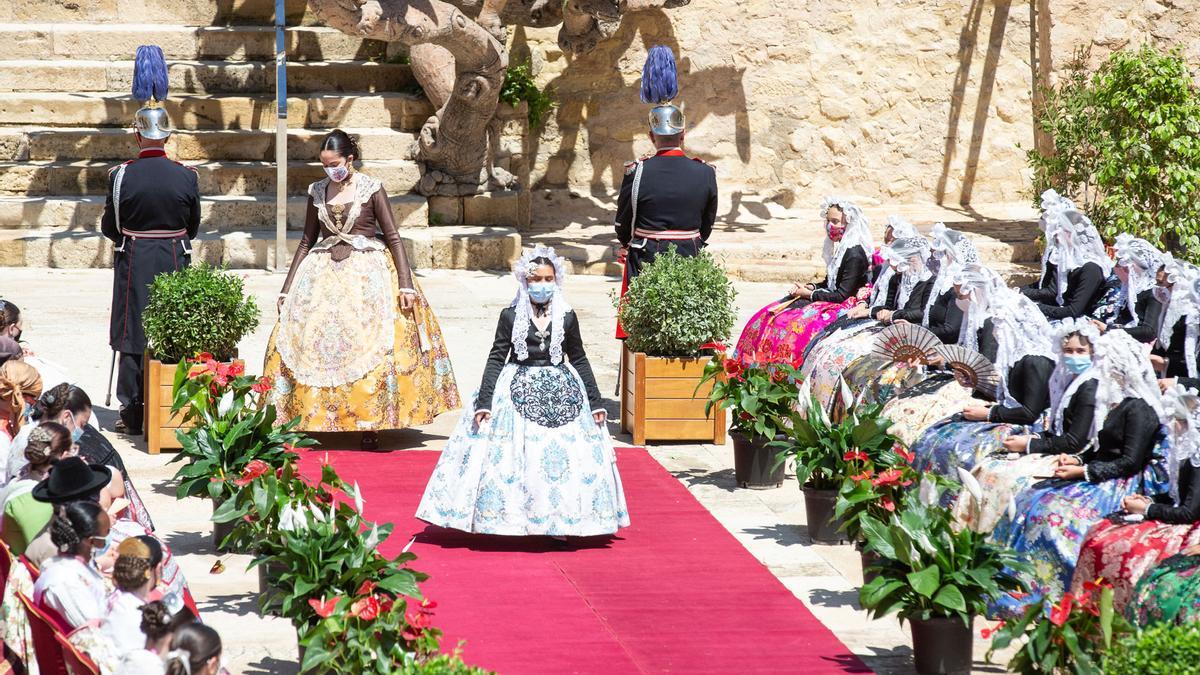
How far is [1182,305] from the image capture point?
9.08m

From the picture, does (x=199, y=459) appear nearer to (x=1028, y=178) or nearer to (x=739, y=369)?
(x=739, y=369)

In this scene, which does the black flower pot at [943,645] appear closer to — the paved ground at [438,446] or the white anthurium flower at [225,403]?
the paved ground at [438,446]

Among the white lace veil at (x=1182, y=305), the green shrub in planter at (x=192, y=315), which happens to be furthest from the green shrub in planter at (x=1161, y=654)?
the green shrub in planter at (x=192, y=315)

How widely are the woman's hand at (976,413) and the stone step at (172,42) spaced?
11914 mm

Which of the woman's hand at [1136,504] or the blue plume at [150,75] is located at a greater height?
the blue plume at [150,75]

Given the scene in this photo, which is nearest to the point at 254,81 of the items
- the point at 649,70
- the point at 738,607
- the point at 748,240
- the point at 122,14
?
the point at 122,14

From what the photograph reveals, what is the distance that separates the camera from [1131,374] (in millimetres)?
6660

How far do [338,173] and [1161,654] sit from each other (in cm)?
584

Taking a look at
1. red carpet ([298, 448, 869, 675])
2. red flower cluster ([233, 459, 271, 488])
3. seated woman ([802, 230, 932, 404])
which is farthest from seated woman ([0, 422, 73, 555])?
seated woman ([802, 230, 932, 404])

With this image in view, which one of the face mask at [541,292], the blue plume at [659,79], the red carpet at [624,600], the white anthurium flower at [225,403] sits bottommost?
the red carpet at [624,600]

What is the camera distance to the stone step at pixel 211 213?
16.1m

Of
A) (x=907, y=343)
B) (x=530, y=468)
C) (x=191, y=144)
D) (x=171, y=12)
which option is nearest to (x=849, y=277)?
(x=907, y=343)

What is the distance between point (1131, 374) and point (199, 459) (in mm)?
4150

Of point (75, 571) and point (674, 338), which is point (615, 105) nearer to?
point (674, 338)
